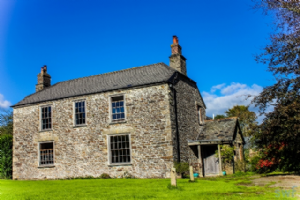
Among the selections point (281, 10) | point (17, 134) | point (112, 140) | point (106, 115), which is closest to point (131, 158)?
point (112, 140)

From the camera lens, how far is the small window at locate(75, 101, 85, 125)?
2191 centimetres

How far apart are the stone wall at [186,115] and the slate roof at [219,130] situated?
571 millimetres

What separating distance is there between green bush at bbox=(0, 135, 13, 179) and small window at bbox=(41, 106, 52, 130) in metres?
4.22

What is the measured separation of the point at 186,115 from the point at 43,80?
44.1 ft

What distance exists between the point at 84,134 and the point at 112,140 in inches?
86.0

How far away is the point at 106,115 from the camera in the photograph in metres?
21.0

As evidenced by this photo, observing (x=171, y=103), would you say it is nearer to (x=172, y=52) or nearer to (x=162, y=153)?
(x=162, y=153)

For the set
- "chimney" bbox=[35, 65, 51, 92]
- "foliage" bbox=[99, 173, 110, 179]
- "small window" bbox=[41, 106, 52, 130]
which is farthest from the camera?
"chimney" bbox=[35, 65, 51, 92]

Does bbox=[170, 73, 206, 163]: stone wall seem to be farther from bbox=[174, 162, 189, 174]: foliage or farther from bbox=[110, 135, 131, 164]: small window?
bbox=[110, 135, 131, 164]: small window

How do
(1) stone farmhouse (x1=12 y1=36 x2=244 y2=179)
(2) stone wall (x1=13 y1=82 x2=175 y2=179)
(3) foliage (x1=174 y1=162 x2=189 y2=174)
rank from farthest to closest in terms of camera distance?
(1) stone farmhouse (x1=12 y1=36 x2=244 y2=179), (2) stone wall (x1=13 y1=82 x2=175 y2=179), (3) foliage (x1=174 y1=162 x2=189 y2=174)

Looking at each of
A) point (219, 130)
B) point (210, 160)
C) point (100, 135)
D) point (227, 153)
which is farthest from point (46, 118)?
point (227, 153)

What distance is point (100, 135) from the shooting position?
20.9m

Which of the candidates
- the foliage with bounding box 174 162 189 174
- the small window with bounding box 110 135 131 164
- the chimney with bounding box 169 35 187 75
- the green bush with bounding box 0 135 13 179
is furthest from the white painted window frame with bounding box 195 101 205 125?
the green bush with bounding box 0 135 13 179

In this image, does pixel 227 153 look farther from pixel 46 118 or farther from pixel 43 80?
pixel 43 80
